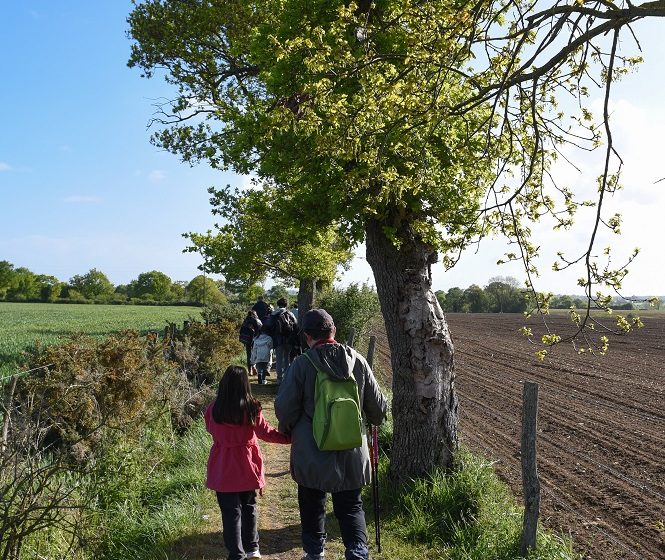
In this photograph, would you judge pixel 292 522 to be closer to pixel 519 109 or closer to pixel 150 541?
pixel 150 541

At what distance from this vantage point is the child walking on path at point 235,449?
5.06 meters

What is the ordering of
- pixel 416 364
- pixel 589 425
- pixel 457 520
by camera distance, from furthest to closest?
pixel 589 425 → pixel 416 364 → pixel 457 520

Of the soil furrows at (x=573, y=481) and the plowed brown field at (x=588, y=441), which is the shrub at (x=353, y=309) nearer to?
the plowed brown field at (x=588, y=441)

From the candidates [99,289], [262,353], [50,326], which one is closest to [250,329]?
[262,353]

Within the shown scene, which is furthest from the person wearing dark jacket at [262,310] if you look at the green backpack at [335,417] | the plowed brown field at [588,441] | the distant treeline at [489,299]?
the distant treeline at [489,299]

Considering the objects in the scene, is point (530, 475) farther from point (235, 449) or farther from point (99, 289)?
point (99, 289)

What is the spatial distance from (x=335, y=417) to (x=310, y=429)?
0.27 meters

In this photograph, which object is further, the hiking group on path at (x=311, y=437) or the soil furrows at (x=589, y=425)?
the soil furrows at (x=589, y=425)

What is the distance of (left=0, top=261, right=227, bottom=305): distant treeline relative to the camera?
101 metres

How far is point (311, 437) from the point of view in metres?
4.72

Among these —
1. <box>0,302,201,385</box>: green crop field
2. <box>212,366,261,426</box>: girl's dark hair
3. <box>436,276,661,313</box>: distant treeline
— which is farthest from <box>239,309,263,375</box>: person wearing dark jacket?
<box>436,276,661,313</box>: distant treeline

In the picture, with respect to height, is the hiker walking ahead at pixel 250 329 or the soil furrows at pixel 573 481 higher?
the hiker walking ahead at pixel 250 329

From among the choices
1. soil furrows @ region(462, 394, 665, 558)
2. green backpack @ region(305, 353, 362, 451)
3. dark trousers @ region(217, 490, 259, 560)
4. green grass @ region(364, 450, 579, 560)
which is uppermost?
green backpack @ region(305, 353, 362, 451)

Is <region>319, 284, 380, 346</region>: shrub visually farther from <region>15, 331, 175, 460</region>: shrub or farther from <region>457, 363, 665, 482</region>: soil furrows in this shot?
<region>15, 331, 175, 460</region>: shrub
